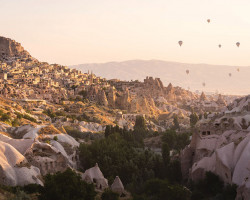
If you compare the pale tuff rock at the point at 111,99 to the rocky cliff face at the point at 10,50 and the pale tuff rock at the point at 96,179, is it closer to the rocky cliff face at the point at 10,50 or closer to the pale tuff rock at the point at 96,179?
the rocky cliff face at the point at 10,50

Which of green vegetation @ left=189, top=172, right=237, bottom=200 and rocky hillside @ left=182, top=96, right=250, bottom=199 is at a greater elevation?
rocky hillside @ left=182, top=96, right=250, bottom=199

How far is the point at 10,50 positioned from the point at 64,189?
144 meters

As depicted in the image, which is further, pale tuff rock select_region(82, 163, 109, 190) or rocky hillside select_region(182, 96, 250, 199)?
pale tuff rock select_region(82, 163, 109, 190)

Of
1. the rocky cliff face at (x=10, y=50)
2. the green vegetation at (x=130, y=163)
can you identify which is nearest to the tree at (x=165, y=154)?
the green vegetation at (x=130, y=163)

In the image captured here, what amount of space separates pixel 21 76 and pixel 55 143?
265 ft

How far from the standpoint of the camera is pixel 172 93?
151 meters

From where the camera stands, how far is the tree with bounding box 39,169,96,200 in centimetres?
2214

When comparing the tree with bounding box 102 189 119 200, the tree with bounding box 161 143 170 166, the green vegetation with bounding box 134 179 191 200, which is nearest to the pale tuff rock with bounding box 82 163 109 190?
the green vegetation with bounding box 134 179 191 200

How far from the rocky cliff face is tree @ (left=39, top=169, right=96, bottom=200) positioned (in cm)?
13505

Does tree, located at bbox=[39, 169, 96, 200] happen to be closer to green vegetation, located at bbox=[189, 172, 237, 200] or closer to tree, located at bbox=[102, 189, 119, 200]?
tree, located at bbox=[102, 189, 119, 200]

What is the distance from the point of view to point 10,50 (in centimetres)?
15825

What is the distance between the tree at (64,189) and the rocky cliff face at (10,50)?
443 ft


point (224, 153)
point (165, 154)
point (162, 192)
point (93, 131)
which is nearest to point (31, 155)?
point (162, 192)

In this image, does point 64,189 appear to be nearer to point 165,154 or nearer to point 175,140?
point 165,154
